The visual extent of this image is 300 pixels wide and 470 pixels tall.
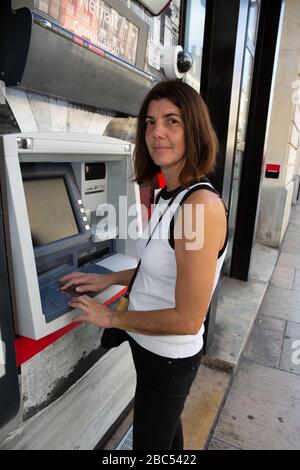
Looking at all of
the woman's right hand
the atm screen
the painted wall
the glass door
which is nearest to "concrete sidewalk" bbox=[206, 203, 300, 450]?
the glass door

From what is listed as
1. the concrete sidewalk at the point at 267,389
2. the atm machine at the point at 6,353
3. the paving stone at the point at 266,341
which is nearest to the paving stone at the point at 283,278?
the concrete sidewalk at the point at 267,389

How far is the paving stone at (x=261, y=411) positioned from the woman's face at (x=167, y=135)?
195 cm

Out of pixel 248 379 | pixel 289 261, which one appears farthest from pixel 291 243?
pixel 248 379

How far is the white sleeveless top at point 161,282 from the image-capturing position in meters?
1.22

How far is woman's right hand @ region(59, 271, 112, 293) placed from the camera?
1.38 metres

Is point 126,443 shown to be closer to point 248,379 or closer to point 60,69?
point 248,379

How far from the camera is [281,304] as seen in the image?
4328mm

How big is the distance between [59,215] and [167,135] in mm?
555

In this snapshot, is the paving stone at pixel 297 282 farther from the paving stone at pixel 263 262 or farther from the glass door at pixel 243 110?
the glass door at pixel 243 110
